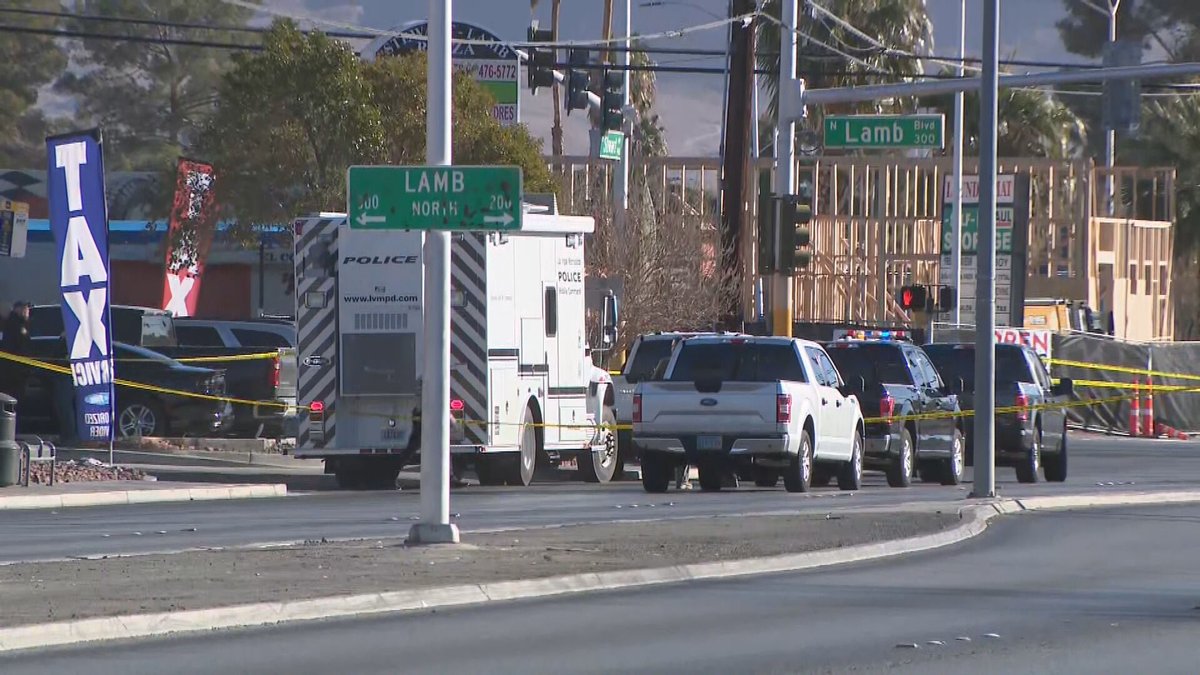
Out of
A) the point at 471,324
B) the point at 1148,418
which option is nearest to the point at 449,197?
the point at 471,324

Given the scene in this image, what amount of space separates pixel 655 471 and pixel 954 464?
5.73 metres

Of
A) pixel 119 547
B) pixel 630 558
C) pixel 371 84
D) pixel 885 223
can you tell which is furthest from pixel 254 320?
pixel 885 223

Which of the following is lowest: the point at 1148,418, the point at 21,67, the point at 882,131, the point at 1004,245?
the point at 1148,418

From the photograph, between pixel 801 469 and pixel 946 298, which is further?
pixel 946 298

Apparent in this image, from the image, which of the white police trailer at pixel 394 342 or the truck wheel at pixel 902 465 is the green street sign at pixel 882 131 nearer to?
the truck wheel at pixel 902 465

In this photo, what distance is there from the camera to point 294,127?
36.5 metres

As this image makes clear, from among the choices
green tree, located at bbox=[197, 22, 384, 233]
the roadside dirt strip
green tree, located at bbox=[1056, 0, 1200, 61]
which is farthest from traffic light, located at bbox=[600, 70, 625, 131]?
green tree, located at bbox=[1056, 0, 1200, 61]

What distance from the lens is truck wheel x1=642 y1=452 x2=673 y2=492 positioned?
25.5 meters

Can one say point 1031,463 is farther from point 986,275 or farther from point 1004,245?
point 1004,245

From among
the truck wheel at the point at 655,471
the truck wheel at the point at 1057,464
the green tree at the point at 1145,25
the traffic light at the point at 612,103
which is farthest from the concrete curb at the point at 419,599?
the green tree at the point at 1145,25

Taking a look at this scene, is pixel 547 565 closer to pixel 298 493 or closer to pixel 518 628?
pixel 518 628

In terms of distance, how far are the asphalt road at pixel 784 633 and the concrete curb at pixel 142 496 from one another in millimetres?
10158

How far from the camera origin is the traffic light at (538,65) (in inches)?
Answer: 1549

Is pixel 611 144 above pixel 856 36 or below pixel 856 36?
below
